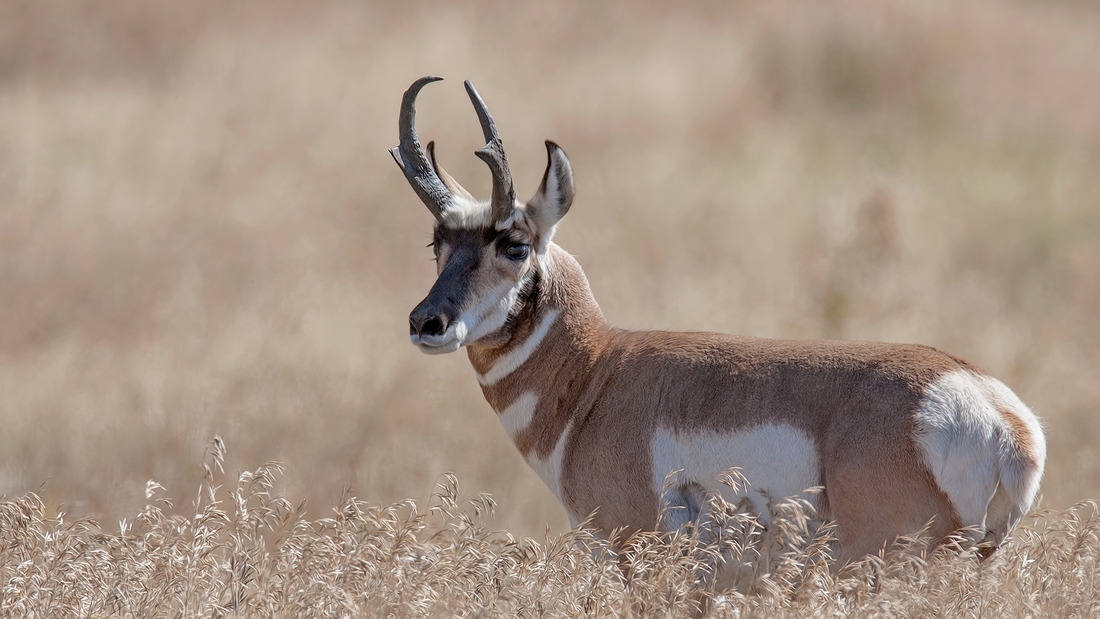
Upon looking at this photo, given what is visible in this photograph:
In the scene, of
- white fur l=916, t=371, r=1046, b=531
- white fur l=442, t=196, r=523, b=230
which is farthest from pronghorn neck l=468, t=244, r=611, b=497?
white fur l=916, t=371, r=1046, b=531

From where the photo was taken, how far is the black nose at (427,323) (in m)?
6.18

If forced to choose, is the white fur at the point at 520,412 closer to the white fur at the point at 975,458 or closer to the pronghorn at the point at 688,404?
the pronghorn at the point at 688,404

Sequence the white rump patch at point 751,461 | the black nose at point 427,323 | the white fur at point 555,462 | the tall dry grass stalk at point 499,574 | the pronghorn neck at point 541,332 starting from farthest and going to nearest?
the pronghorn neck at point 541,332, the white fur at point 555,462, the black nose at point 427,323, the white rump patch at point 751,461, the tall dry grass stalk at point 499,574

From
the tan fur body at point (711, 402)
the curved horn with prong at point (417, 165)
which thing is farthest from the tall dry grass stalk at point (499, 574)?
the curved horn with prong at point (417, 165)

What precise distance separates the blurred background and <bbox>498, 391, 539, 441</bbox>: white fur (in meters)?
3.46

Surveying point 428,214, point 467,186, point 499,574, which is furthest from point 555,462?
point 428,214

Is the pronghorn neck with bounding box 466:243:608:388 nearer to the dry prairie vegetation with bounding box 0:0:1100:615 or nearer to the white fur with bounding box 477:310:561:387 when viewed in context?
the white fur with bounding box 477:310:561:387

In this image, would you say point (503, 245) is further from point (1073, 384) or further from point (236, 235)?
point (236, 235)

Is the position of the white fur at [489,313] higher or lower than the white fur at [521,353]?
higher

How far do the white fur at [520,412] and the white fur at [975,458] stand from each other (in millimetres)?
2296

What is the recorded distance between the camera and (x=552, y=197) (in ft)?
22.1

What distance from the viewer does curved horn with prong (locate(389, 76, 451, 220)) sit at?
6926mm

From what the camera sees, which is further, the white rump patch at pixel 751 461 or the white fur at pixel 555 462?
the white fur at pixel 555 462

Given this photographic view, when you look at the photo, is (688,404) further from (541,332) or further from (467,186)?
(467,186)
